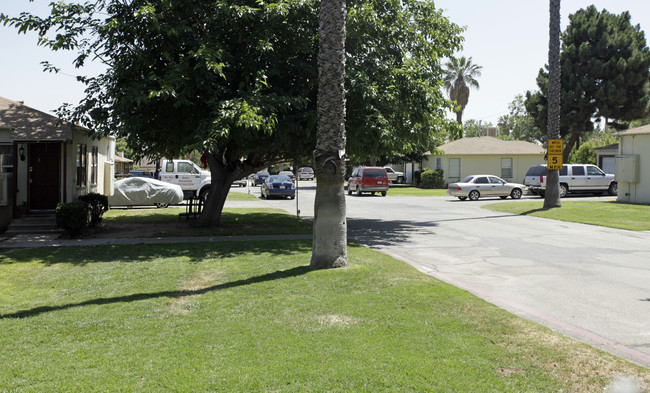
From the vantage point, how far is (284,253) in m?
11.2

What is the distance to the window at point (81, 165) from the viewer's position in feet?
55.6

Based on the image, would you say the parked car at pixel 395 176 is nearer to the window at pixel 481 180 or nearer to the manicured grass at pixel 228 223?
the window at pixel 481 180

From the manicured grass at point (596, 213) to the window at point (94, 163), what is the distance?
16.9m

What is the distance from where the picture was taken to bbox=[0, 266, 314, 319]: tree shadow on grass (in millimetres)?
6633

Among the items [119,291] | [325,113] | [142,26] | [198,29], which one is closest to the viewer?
[119,291]

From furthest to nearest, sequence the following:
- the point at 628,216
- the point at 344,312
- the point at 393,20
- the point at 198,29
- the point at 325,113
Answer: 1. the point at 628,216
2. the point at 393,20
3. the point at 198,29
4. the point at 325,113
5. the point at 344,312

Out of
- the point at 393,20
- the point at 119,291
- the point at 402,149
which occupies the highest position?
the point at 393,20

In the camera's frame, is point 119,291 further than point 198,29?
No

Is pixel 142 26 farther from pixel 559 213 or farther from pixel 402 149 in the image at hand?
pixel 559 213

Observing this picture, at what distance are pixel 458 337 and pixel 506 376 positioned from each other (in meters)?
0.99

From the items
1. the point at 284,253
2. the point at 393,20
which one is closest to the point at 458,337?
the point at 284,253

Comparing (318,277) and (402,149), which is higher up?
(402,149)

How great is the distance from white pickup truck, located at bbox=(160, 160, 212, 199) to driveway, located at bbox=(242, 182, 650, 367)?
12.6 m

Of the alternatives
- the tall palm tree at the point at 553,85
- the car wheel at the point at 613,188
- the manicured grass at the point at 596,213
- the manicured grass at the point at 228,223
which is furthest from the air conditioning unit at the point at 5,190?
the car wheel at the point at 613,188
